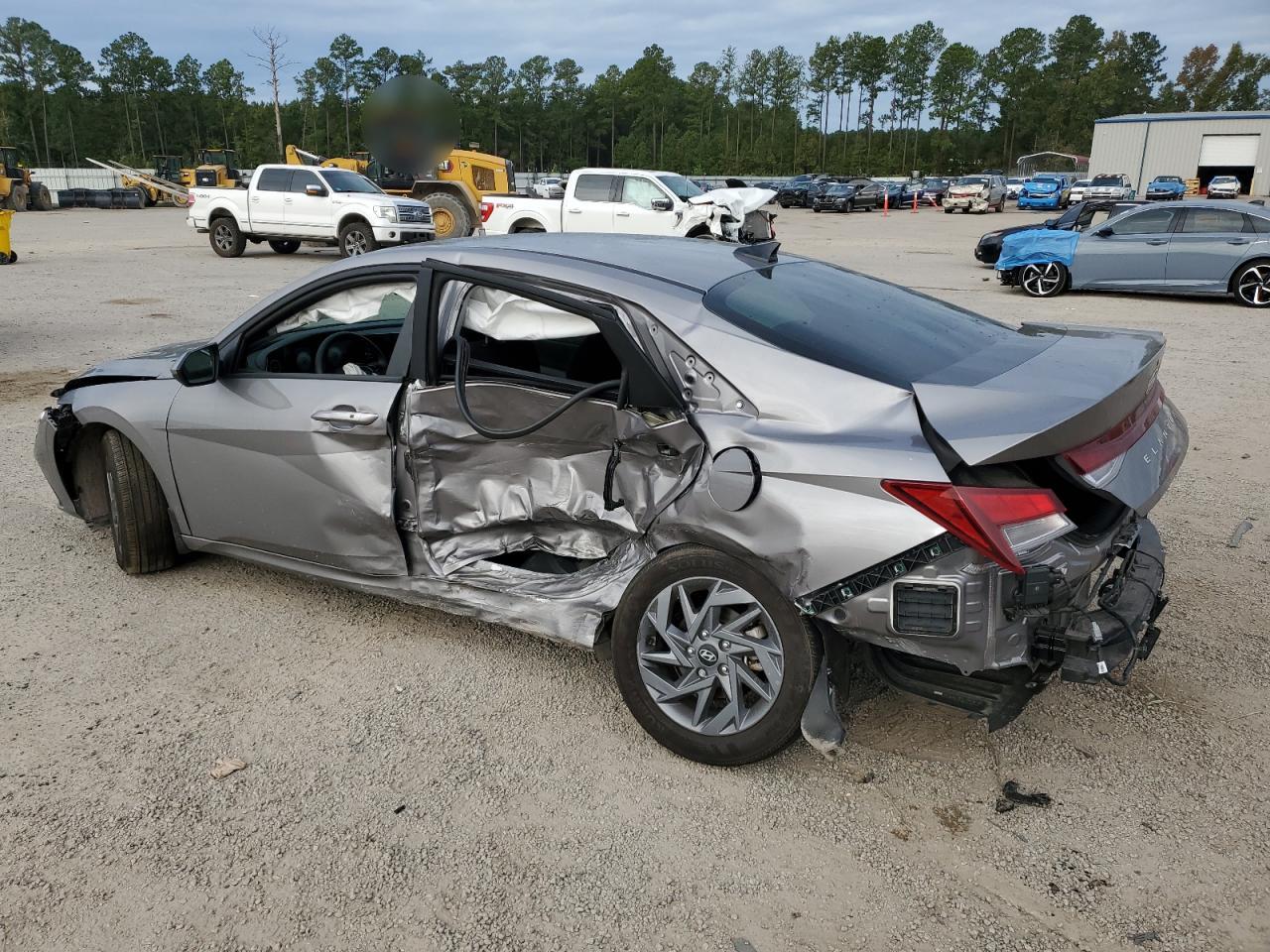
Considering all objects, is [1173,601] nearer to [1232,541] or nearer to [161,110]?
[1232,541]

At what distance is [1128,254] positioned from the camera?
1419 cm

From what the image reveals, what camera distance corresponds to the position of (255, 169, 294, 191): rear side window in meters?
20.3

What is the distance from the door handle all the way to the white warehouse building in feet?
224

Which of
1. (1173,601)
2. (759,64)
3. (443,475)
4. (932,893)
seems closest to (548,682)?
(443,475)

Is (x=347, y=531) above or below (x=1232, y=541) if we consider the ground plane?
above

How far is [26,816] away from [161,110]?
108525mm

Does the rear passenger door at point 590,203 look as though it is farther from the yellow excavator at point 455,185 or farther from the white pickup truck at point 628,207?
the yellow excavator at point 455,185

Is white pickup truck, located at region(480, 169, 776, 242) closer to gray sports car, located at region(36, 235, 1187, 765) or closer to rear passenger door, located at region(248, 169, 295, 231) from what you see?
rear passenger door, located at region(248, 169, 295, 231)

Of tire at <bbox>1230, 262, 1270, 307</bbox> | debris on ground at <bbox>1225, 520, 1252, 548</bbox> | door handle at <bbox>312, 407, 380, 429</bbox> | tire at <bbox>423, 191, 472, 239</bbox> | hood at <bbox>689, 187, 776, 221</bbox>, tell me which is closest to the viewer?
door handle at <bbox>312, 407, 380, 429</bbox>

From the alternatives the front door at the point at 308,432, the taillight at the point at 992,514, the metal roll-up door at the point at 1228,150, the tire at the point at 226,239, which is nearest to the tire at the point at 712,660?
the taillight at the point at 992,514

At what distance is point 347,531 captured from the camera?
144 inches

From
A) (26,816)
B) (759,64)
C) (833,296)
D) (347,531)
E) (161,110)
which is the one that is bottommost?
(26,816)

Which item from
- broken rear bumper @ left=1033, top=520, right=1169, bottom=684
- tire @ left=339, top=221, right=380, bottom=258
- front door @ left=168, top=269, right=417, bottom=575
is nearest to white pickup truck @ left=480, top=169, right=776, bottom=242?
tire @ left=339, top=221, right=380, bottom=258

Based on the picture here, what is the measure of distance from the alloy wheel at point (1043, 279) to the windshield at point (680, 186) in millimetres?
7383
